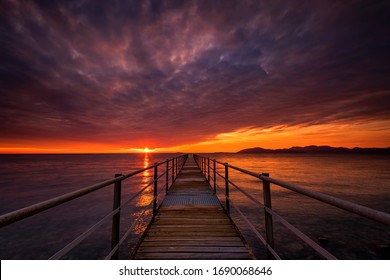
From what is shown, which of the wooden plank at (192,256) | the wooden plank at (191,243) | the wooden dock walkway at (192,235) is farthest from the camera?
the wooden plank at (191,243)

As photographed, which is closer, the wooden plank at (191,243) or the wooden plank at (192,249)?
the wooden plank at (192,249)

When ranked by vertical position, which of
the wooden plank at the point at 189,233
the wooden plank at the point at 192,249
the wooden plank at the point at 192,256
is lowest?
the wooden plank at the point at 192,256

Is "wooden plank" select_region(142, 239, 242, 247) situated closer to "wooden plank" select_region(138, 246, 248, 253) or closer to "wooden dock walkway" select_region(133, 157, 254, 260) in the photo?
"wooden dock walkway" select_region(133, 157, 254, 260)

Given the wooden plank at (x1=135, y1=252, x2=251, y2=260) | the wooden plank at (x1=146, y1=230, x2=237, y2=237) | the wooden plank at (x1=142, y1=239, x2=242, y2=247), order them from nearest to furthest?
the wooden plank at (x1=135, y1=252, x2=251, y2=260), the wooden plank at (x1=142, y1=239, x2=242, y2=247), the wooden plank at (x1=146, y1=230, x2=237, y2=237)

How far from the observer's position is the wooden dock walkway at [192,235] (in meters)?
3.00

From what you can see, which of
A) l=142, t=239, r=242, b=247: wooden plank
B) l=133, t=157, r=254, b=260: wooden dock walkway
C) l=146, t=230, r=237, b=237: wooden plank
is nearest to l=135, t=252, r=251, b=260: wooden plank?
l=133, t=157, r=254, b=260: wooden dock walkway

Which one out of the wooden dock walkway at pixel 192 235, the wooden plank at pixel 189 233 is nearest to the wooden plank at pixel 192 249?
the wooden dock walkway at pixel 192 235

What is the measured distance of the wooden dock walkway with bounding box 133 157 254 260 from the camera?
3.00m

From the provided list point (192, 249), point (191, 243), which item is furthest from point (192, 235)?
point (192, 249)

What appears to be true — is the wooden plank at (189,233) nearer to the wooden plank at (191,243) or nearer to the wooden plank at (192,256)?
the wooden plank at (191,243)

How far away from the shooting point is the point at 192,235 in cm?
363
